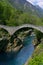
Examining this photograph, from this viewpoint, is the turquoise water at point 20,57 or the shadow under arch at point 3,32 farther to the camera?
the shadow under arch at point 3,32

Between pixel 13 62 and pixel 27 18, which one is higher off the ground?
pixel 27 18

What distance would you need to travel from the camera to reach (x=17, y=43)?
7588 cm

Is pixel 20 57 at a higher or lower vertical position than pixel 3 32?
lower

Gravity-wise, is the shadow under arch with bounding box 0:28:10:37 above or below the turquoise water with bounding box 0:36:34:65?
above

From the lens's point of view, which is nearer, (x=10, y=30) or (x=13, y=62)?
(x=13, y=62)

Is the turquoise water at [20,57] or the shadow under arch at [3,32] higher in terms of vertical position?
the shadow under arch at [3,32]

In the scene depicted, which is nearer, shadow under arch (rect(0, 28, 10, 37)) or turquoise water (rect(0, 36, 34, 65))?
turquoise water (rect(0, 36, 34, 65))

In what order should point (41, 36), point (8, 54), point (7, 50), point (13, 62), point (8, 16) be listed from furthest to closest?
1. point (8, 16)
2. point (41, 36)
3. point (7, 50)
4. point (8, 54)
5. point (13, 62)

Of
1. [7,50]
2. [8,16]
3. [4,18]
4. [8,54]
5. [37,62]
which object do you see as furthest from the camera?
[8,16]

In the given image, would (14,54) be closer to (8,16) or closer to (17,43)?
(17,43)

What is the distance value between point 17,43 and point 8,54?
34.0ft

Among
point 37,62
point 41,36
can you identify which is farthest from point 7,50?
point 37,62

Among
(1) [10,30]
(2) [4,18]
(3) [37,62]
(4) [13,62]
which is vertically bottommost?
(3) [37,62]

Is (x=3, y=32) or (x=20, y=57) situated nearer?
(x=20, y=57)
